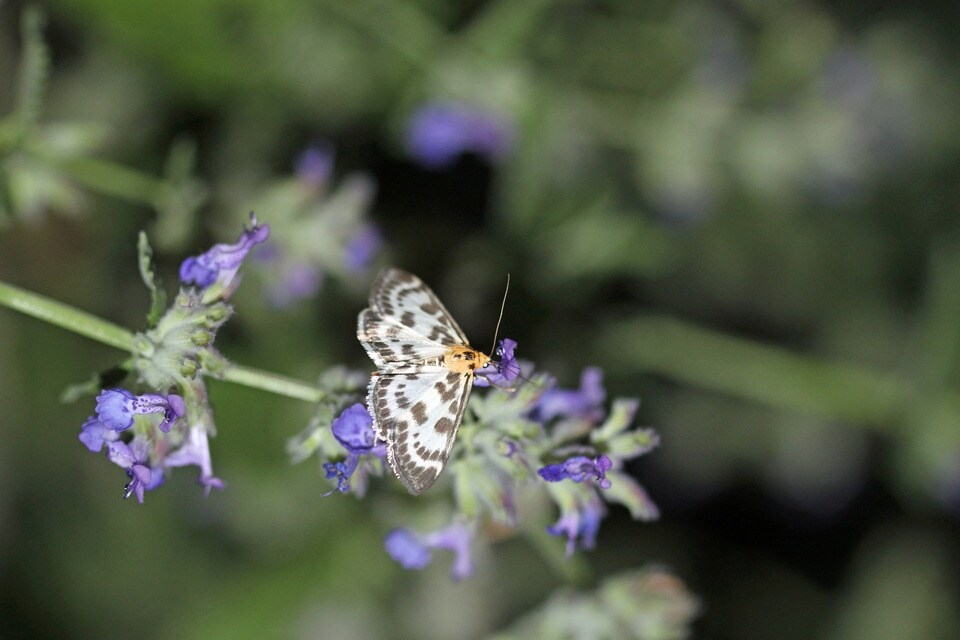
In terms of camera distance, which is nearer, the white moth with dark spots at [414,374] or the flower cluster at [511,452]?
the white moth with dark spots at [414,374]

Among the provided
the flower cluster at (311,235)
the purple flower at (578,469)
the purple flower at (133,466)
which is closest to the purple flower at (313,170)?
the flower cluster at (311,235)

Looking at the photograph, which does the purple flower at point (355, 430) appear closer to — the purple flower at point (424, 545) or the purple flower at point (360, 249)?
the purple flower at point (424, 545)

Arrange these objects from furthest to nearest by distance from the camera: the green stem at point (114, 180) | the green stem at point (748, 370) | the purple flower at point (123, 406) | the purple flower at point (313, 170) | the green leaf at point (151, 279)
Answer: the green stem at point (748, 370), the purple flower at point (313, 170), the green stem at point (114, 180), the green leaf at point (151, 279), the purple flower at point (123, 406)

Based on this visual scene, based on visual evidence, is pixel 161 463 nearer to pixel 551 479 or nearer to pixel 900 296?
pixel 551 479

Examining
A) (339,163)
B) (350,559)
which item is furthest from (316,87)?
(350,559)

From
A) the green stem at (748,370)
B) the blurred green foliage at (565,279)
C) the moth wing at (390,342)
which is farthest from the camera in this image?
the green stem at (748,370)

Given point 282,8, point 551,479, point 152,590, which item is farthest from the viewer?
point 152,590

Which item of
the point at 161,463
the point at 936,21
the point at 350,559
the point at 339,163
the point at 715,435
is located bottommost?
the point at 161,463

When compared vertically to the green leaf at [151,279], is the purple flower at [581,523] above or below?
below
